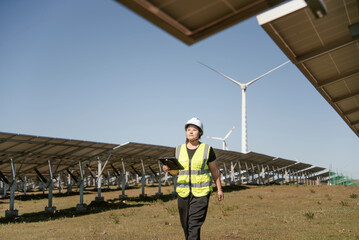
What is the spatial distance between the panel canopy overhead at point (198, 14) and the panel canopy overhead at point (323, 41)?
1525mm

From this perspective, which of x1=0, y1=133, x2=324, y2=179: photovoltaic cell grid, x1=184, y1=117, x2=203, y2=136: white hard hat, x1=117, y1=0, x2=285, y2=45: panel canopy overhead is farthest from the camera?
x1=0, y1=133, x2=324, y2=179: photovoltaic cell grid

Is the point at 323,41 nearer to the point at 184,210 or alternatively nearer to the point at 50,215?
the point at 184,210

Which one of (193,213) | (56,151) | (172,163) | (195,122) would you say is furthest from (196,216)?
(56,151)

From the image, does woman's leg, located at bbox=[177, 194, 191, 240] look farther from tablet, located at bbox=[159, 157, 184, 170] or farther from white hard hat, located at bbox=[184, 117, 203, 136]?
white hard hat, located at bbox=[184, 117, 203, 136]

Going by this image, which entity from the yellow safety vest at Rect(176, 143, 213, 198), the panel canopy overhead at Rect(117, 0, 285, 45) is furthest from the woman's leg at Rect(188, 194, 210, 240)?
the panel canopy overhead at Rect(117, 0, 285, 45)

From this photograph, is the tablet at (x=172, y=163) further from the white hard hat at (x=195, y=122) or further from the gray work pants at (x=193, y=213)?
the white hard hat at (x=195, y=122)

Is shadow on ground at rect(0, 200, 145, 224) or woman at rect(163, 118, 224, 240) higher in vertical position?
woman at rect(163, 118, 224, 240)

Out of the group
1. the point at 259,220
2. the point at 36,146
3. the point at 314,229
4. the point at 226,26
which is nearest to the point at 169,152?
the point at 36,146

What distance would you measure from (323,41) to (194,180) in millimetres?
3420

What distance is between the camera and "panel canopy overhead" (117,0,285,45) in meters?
3.31

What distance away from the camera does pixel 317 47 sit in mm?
6500

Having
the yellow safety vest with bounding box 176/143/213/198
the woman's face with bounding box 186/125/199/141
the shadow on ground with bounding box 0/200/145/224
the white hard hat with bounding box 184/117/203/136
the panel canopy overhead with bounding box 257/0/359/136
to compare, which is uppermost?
the panel canopy overhead with bounding box 257/0/359/136

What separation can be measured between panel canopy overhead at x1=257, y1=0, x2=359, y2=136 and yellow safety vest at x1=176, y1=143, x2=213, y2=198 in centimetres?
217

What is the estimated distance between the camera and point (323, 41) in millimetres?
6336
